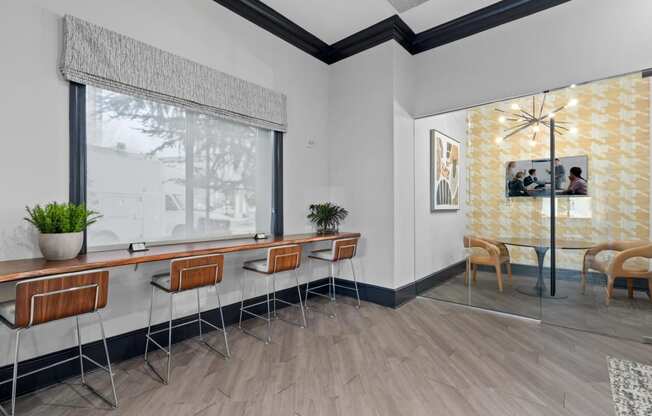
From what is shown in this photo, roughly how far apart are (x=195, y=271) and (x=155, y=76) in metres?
1.75

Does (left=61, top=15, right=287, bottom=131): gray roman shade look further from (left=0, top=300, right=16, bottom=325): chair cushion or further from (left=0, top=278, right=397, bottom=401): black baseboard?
(left=0, top=278, right=397, bottom=401): black baseboard

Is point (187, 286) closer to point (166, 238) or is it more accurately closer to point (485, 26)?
point (166, 238)

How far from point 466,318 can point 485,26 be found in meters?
3.37

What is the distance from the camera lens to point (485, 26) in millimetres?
3531

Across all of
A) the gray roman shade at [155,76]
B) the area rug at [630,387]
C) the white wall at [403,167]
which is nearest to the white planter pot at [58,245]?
the gray roman shade at [155,76]

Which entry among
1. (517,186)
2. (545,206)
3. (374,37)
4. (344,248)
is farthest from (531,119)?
(344,248)

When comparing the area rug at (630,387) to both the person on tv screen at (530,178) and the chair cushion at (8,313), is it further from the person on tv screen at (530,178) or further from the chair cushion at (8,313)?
the chair cushion at (8,313)

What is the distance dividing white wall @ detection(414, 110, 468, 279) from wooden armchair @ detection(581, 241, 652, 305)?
139 centimetres

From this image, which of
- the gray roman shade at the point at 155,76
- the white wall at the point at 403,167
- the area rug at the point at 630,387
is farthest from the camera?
the white wall at the point at 403,167

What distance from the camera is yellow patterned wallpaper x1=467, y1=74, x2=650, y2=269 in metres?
2.80

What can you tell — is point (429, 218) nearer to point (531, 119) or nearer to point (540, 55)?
point (531, 119)

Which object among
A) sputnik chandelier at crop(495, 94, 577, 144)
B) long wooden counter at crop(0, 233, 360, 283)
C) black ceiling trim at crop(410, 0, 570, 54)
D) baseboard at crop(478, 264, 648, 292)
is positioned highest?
black ceiling trim at crop(410, 0, 570, 54)

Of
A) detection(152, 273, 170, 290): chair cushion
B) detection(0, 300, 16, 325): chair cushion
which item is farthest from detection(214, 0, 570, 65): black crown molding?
detection(0, 300, 16, 325): chair cushion

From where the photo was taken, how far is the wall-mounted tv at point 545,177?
3.09m
